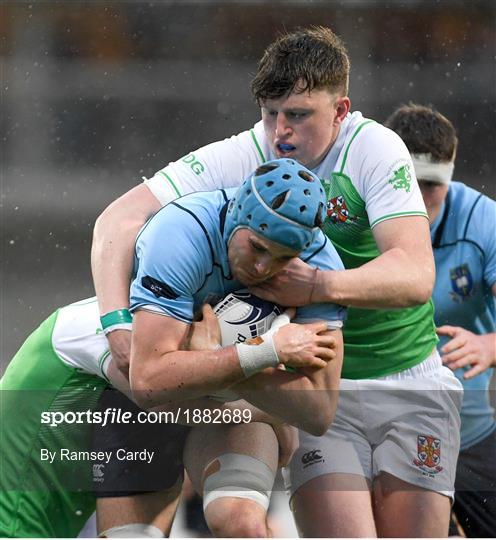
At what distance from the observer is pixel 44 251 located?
287 centimetres

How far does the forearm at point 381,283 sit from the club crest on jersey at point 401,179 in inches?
6.4

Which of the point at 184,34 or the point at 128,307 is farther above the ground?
the point at 184,34

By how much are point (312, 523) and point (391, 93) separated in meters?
1.11

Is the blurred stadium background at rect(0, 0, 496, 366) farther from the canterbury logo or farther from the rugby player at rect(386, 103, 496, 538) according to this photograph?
the canterbury logo

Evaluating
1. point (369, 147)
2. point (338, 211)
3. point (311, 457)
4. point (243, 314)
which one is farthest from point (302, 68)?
point (311, 457)

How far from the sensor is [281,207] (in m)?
2.18

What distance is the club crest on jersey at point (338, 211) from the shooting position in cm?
257

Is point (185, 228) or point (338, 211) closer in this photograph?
point (185, 228)

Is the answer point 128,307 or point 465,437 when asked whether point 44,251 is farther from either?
point 465,437

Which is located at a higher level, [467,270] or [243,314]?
[243,314]

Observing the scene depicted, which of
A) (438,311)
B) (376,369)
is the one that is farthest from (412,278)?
(438,311)

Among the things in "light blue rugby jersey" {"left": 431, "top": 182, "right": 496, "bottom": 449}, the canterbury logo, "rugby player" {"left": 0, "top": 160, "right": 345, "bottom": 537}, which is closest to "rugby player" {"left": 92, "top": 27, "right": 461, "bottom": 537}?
the canterbury logo

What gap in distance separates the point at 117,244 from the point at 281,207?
1.63 ft

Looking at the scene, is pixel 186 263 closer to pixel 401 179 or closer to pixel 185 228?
pixel 185 228
